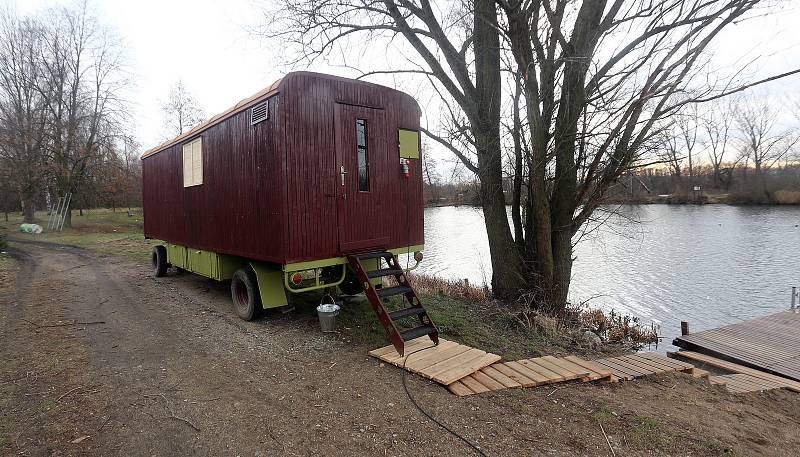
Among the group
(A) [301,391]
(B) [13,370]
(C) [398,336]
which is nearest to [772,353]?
(C) [398,336]

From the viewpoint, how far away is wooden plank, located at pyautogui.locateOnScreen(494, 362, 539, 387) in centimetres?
388

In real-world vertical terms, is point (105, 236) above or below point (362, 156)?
below

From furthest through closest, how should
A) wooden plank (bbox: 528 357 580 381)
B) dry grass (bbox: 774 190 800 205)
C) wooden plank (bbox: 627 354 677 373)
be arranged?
dry grass (bbox: 774 190 800 205)
wooden plank (bbox: 627 354 677 373)
wooden plank (bbox: 528 357 580 381)

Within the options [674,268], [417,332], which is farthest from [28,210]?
[674,268]

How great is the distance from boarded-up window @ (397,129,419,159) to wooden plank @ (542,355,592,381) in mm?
3193

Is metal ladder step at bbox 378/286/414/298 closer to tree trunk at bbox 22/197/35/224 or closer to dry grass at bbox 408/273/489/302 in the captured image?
dry grass at bbox 408/273/489/302

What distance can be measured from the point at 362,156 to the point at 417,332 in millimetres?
2365

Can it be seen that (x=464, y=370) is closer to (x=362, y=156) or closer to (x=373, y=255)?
(x=373, y=255)

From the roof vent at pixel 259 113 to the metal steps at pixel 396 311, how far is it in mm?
1981

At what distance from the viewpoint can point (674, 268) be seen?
573 inches

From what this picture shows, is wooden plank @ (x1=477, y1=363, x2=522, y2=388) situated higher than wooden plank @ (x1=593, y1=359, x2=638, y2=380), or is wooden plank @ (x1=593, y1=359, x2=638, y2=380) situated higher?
wooden plank @ (x1=477, y1=363, x2=522, y2=388)

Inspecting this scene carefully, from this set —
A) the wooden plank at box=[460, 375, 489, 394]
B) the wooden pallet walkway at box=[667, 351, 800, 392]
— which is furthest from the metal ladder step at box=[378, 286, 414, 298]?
the wooden pallet walkway at box=[667, 351, 800, 392]

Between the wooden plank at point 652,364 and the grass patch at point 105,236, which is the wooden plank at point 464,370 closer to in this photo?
the wooden plank at point 652,364

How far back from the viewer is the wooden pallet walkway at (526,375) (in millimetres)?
3842
